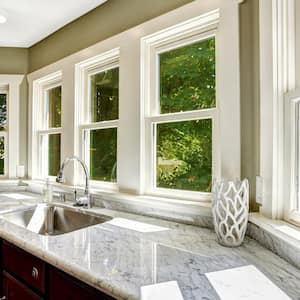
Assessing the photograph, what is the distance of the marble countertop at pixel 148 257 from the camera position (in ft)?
2.93

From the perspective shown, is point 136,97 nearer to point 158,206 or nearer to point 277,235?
point 158,206

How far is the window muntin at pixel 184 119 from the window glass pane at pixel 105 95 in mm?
426

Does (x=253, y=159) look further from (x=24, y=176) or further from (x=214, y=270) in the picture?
(x=24, y=176)

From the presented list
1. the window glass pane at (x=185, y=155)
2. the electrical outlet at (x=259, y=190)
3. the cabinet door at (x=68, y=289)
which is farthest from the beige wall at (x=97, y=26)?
the cabinet door at (x=68, y=289)

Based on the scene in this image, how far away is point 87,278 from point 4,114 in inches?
109

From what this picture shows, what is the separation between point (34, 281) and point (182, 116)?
1.17 meters

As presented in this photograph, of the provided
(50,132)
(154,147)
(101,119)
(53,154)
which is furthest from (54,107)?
(154,147)

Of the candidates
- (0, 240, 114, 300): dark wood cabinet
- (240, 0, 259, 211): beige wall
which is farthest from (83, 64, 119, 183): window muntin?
(240, 0, 259, 211): beige wall

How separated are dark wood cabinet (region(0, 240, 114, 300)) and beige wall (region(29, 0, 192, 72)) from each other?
158 cm

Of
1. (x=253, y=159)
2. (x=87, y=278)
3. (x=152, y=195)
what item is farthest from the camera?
(x=152, y=195)

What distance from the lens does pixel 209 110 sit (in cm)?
167

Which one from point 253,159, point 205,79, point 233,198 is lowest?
point 233,198

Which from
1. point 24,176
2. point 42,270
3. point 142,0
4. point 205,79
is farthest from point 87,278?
point 24,176

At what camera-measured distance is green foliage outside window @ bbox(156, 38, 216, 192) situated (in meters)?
1.70
